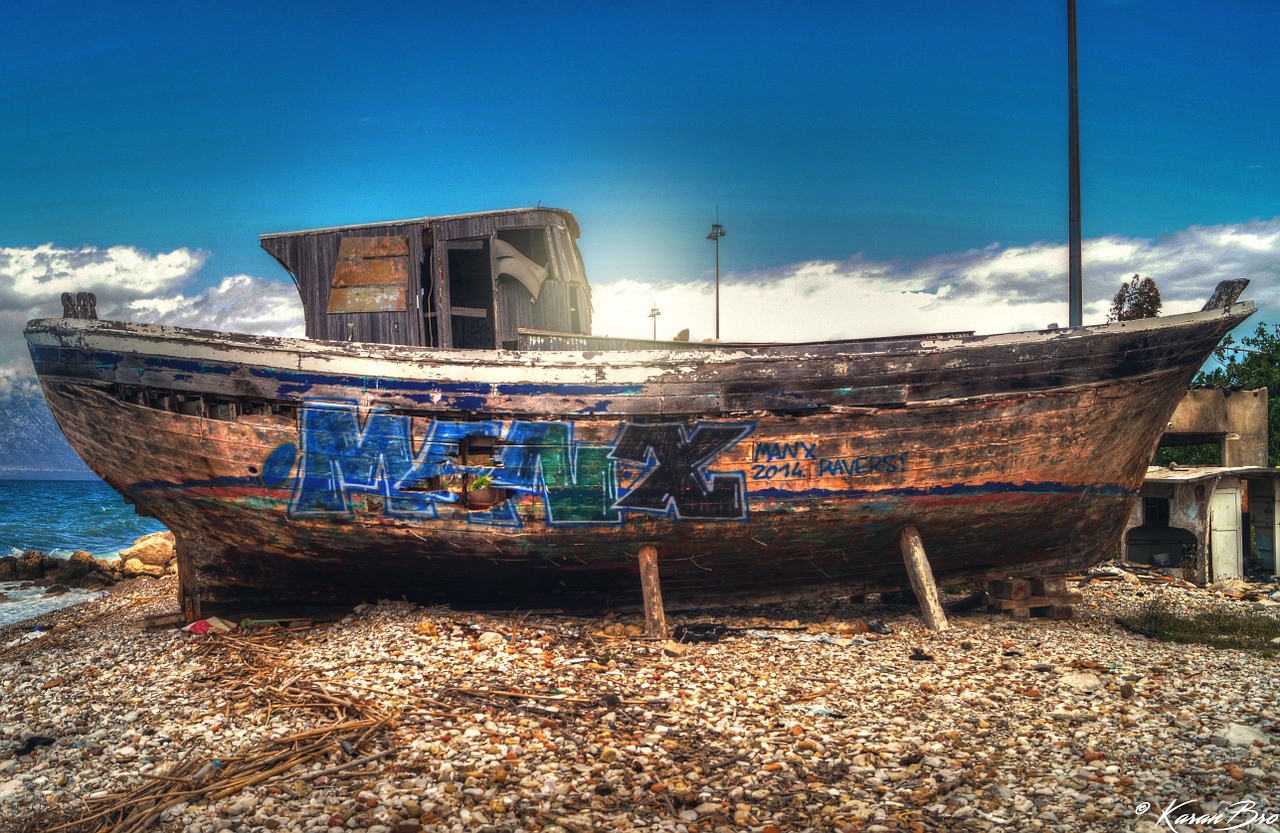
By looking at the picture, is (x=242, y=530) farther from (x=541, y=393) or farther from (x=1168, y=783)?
(x=1168, y=783)

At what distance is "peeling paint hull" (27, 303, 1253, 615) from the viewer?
6539mm

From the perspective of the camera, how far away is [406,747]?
4.14 m

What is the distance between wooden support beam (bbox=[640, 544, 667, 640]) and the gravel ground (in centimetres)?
35

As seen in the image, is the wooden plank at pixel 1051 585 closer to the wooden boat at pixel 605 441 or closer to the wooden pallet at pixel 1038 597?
the wooden pallet at pixel 1038 597

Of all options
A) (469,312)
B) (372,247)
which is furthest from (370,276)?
(469,312)

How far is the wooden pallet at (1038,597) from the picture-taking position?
7.29 meters

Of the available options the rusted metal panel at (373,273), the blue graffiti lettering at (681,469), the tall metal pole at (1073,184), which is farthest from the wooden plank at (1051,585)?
the rusted metal panel at (373,273)

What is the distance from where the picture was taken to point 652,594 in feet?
21.6

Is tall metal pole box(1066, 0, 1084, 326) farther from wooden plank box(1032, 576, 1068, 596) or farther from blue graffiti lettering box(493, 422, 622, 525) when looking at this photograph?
blue graffiti lettering box(493, 422, 622, 525)

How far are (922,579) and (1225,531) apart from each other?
6.59 meters

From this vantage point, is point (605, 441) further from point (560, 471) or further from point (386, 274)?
point (386, 274)

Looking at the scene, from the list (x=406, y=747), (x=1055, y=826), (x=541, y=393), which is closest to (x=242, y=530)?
(x=541, y=393)

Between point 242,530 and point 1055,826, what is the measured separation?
23.4 feet

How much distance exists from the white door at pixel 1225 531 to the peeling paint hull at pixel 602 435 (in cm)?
448
